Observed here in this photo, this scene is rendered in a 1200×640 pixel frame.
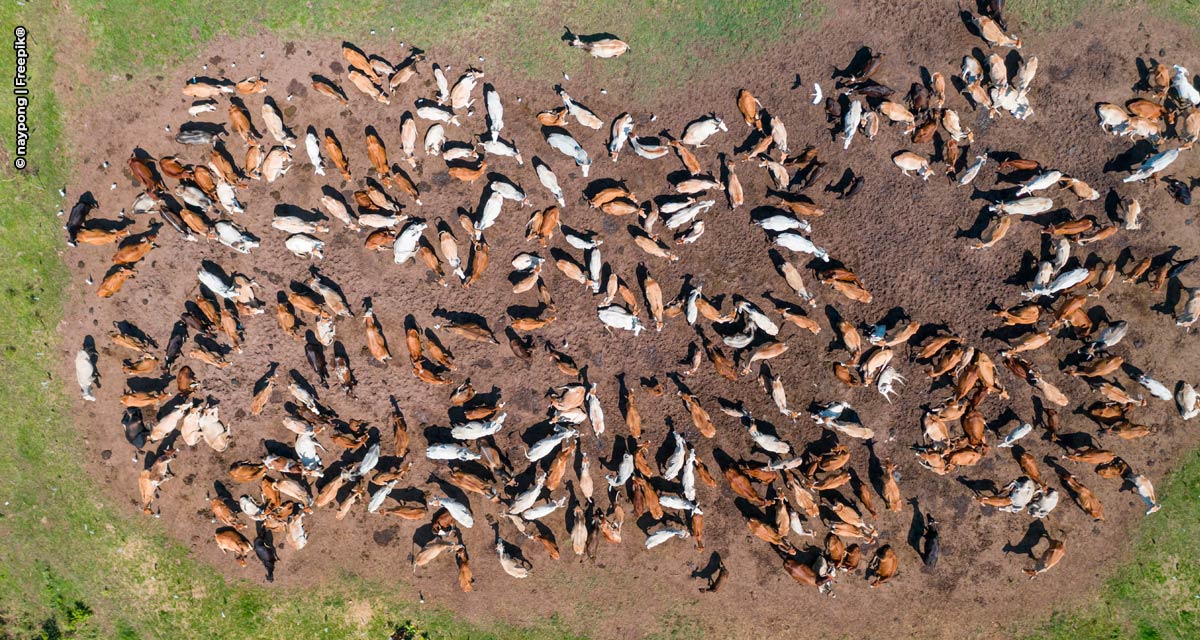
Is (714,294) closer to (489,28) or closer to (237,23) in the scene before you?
(489,28)

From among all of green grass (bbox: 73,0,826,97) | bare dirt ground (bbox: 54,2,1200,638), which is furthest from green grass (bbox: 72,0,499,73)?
bare dirt ground (bbox: 54,2,1200,638)

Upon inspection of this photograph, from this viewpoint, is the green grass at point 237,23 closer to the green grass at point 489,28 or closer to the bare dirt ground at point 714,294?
the green grass at point 489,28

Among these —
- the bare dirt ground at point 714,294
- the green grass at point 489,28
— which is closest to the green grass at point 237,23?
the green grass at point 489,28

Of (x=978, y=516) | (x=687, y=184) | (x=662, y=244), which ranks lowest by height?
(x=978, y=516)

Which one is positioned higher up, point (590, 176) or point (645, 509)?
point (590, 176)

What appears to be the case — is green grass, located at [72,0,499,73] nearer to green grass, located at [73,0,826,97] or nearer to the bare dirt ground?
green grass, located at [73,0,826,97]

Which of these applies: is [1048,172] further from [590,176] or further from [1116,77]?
[590,176]

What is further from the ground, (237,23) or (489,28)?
(237,23)

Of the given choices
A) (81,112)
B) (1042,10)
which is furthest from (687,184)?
(81,112)

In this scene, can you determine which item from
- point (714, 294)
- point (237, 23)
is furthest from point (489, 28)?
point (714, 294)
